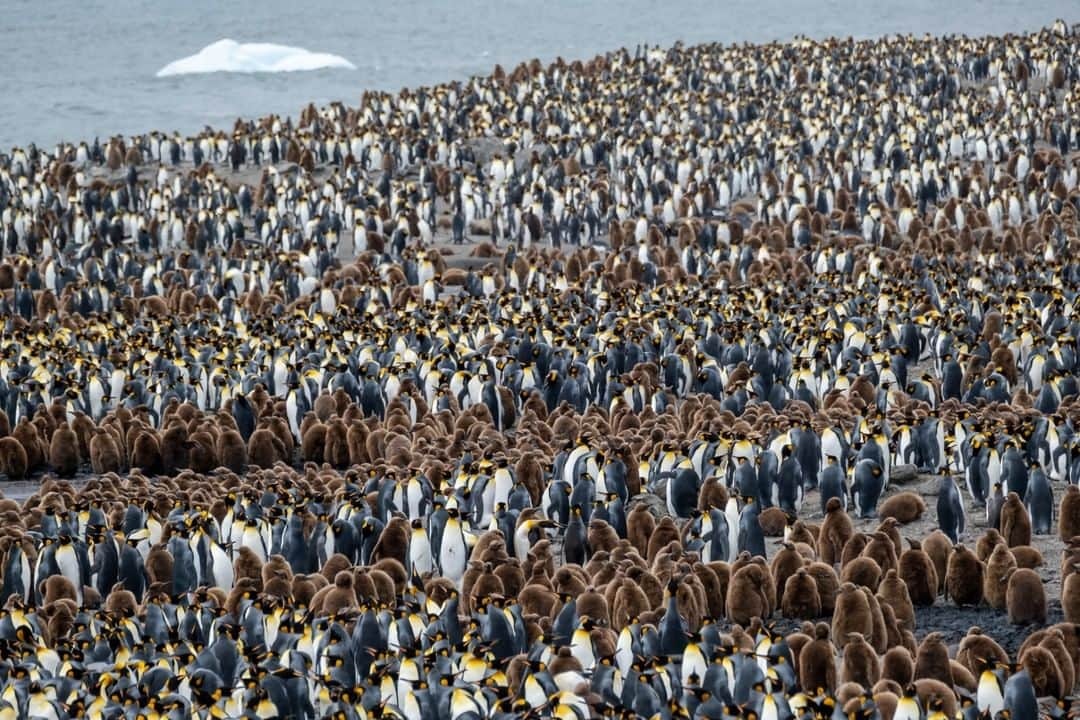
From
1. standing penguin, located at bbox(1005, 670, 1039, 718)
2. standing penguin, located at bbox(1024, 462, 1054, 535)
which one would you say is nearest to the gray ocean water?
standing penguin, located at bbox(1024, 462, 1054, 535)

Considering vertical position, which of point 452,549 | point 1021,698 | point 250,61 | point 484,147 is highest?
point 250,61

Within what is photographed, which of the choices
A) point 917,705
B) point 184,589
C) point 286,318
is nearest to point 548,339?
point 286,318

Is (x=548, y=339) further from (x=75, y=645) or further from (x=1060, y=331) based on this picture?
(x=75, y=645)

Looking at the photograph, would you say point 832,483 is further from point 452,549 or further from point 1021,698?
point 1021,698

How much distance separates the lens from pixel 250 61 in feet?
204

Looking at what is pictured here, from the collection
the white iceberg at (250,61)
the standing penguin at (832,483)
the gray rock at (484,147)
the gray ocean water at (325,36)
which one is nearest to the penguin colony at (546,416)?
Answer: the standing penguin at (832,483)

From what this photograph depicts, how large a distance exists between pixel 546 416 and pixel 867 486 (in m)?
4.18

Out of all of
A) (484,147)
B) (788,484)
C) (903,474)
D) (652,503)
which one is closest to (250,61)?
(484,147)

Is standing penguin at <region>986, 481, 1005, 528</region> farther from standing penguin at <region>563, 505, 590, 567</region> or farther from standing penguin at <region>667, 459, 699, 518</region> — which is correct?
standing penguin at <region>563, 505, 590, 567</region>

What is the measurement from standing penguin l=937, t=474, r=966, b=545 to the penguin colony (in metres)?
0.04

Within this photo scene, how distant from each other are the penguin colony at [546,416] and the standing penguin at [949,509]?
0.12ft

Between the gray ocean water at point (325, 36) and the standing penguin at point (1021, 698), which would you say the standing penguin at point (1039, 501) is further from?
the gray ocean water at point (325, 36)

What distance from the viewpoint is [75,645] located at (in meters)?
8.59

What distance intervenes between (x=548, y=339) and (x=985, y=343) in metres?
4.64
